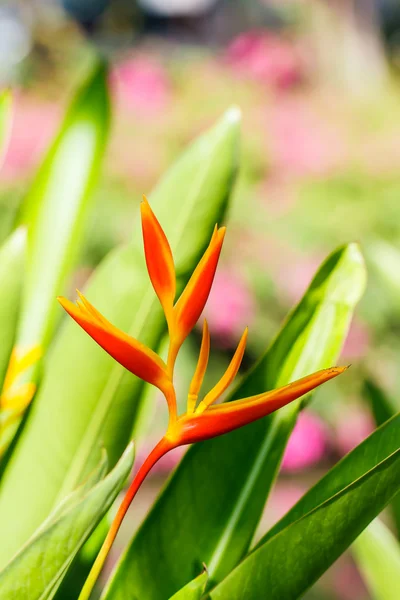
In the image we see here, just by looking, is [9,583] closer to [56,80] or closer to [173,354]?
[173,354]

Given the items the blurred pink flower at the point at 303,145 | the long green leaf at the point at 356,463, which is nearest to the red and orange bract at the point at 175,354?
the long green leaf at the point at 356,463

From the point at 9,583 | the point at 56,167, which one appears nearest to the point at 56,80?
the point at 56,167

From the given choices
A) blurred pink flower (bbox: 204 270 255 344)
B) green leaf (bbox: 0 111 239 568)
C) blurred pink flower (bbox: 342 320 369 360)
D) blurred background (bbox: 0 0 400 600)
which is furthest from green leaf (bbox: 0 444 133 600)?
blurred pink flower (bbox: 342 320 369 360)

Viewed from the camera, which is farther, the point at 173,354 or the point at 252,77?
the point at 252,77

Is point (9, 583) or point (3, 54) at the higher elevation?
point (3, 54)

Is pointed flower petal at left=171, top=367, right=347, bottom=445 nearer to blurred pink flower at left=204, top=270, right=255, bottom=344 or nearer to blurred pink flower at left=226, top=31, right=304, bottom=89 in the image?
blurred pink flower at left=204, top=270, right=255, bottom=344

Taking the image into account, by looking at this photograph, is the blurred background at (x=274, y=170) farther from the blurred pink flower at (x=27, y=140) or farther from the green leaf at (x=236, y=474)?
the green leaf at (x=236, y=474)

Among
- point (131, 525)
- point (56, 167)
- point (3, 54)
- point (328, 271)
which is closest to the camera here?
point (328, 271)

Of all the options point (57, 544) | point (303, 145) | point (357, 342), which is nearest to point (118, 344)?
point (57, 544)
